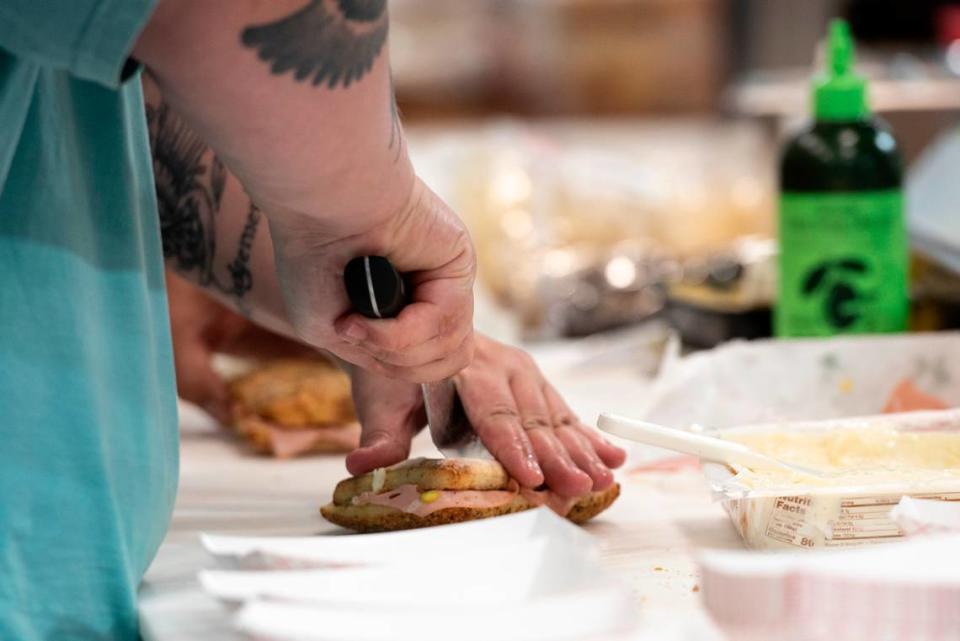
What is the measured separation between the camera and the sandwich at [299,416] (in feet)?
4.65

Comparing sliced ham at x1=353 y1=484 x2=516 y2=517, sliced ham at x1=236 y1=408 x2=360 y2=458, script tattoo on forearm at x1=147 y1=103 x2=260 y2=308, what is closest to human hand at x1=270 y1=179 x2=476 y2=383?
sliced ham at x1=353 y1=484 x2=516 y2=517

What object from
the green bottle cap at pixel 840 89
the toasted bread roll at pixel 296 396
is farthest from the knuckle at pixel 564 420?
the green bottle cap at pixel 840 89

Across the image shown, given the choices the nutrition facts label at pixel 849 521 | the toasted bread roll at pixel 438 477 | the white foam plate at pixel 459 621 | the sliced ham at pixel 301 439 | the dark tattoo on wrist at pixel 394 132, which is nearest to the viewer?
the white foam plate at pixel 459 621

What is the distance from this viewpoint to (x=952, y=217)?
5.74 ft

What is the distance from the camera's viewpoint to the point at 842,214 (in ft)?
4.90

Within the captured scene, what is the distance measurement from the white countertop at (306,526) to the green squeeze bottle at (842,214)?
11.0 inches

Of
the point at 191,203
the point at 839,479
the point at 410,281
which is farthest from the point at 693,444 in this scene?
the point at 191,203

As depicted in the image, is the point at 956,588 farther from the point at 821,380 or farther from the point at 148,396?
the point at 821,380

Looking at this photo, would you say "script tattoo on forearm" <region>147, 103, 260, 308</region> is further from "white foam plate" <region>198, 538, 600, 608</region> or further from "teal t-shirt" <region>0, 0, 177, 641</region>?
"white foam plate" <region>198, 538, 600, 608</region>

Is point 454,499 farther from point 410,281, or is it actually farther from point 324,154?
point 324,154

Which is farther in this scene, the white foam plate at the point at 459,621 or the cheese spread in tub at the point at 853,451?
the cheese spread in tub at the point at 853,451

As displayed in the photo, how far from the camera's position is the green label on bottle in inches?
58.7

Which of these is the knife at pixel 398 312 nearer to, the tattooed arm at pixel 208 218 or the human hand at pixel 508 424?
the human hand at pixel 508 424

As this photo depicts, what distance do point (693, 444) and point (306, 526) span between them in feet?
1.16
